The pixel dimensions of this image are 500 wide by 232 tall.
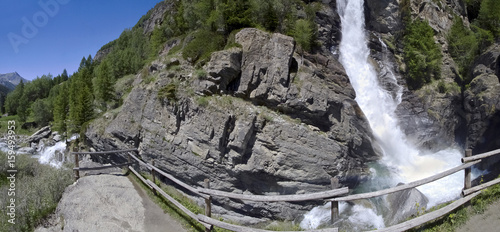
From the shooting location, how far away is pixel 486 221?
6.26m

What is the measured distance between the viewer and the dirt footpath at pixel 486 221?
6129 mm

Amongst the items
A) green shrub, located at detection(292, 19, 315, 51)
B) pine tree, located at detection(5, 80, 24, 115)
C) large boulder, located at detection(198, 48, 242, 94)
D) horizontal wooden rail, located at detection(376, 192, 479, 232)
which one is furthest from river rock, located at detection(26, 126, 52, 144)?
horizontal wooden rail, located at detection(376, 192, 479, 232)

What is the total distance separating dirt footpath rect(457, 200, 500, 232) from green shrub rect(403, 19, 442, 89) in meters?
21.5

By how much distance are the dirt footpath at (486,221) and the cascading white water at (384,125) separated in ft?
25.3

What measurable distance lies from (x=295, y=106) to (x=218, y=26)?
336 inches

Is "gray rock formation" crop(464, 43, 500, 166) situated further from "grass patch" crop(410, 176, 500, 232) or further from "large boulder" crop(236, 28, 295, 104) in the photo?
"large boulder" crop(236, 28, 295, 104)

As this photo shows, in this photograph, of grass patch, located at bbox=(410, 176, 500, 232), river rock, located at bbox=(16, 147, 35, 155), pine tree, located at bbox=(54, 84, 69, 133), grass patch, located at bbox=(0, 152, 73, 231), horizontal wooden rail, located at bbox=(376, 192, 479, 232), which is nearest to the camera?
horizontal wooden rail, located at bbox=(376, 192, 479, 232)

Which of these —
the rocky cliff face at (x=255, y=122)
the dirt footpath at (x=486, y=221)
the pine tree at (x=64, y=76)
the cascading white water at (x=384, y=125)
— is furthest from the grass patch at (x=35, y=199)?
the pine tree at (x=64, y=76)

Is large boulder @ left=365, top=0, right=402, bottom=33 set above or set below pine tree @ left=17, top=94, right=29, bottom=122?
above

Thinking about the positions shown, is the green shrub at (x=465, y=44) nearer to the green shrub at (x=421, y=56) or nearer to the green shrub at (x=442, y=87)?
the green shrub at (x=442, y=87)

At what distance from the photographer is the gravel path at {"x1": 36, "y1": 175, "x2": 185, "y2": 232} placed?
8.60 meters

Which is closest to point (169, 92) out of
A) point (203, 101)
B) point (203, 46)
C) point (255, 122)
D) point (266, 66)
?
point (203, 101)

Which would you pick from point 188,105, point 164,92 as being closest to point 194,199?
point 188,105

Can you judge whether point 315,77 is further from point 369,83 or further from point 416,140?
point 416,140
